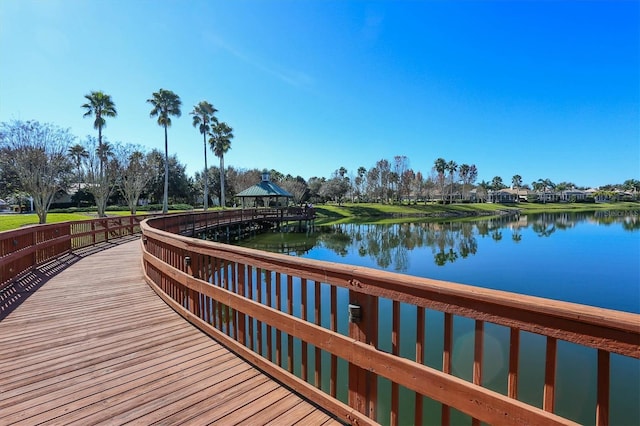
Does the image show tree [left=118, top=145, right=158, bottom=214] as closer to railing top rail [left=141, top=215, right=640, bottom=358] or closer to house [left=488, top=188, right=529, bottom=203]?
railing top rail [left=141, top=215, right=640, bottom=358]

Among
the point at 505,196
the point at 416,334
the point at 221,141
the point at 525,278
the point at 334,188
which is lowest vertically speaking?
the point at 525,278

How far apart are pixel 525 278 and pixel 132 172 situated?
30.8 meters

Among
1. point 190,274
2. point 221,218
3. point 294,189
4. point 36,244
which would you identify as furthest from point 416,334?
point 294,189

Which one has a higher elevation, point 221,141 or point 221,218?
point 221,141

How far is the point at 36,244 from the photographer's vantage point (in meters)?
8.01

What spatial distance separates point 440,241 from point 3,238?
24607 mm

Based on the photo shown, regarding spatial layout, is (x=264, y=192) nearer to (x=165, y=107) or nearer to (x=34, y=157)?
(x=165, y=107)

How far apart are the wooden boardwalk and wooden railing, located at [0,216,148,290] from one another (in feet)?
6.29

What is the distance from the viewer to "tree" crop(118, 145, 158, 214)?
28706 millimetres

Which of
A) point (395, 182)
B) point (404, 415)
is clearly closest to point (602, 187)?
point (395, 182)

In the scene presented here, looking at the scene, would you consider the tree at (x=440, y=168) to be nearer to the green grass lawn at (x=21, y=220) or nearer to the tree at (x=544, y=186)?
the tree at (x=544, y=186)

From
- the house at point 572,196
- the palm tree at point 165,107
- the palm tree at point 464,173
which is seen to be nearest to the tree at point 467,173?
the palm tree at point 464,173

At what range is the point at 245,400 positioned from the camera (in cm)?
257

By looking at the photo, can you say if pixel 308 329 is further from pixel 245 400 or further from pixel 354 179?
pixel 354 179
